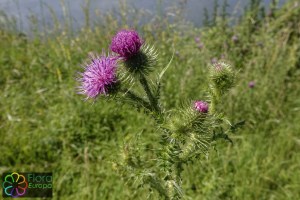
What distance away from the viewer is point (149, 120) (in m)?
5.03

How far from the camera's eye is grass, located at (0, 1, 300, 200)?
13.6 feet

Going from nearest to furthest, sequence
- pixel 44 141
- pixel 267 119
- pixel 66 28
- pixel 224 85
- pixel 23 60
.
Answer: pixel 224 85
pixel 44 141
pixel 267 119
pixel 23 60
pixel 66 28

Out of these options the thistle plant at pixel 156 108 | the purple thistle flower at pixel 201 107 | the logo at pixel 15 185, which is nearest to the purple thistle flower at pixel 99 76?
the thistle plant at pixel 156 108

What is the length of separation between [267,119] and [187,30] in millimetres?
2732

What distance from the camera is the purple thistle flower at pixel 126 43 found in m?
2.47

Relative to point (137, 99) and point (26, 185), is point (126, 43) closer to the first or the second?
point (137, 99)

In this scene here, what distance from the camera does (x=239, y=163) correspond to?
434cm

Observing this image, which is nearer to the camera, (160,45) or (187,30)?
(160,45)

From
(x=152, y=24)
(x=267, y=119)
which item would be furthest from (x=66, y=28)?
(x=267, y=119)

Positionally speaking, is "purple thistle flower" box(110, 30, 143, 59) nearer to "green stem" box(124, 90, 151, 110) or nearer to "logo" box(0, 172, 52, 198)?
"green stem" box(124, 90, 151, 110)

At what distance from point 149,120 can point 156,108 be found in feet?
8.92

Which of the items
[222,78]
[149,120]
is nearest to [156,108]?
[222,78]

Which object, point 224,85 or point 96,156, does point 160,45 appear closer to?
point 96,156

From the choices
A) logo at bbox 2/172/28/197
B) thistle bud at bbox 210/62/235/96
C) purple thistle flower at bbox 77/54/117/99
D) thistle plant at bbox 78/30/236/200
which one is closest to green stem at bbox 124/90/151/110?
thistle plant at bbox 78/30/236/200
